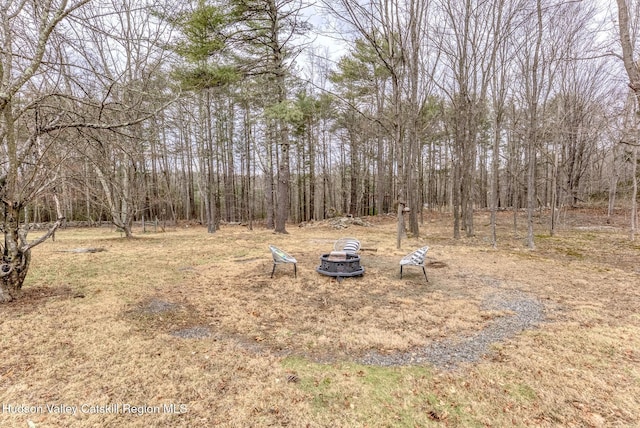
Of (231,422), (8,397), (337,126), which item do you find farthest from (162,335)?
(337,126)

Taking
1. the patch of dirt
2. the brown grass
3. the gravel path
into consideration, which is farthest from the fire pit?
the patch of dirt

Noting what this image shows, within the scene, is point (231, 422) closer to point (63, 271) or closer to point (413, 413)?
point (413, 413)

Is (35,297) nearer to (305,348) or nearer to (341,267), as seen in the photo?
(305,348)

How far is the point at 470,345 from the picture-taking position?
305 cm

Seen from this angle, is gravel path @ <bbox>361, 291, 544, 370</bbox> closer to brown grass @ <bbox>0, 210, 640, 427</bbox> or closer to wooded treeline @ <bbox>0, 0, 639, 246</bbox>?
brown grass @ <bbox>0, 210, 640, 427</bbox>

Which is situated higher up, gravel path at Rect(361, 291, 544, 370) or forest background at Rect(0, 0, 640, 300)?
forest background at Rect(0, 0, 640, 300)

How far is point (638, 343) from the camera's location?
2988 millimetres

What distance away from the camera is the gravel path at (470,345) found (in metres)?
2.75

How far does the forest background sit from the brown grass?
1.81 m

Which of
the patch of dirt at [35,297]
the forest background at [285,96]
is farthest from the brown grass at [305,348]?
the forest background at [285,96]

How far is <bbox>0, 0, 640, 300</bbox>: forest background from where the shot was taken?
12.7 ft

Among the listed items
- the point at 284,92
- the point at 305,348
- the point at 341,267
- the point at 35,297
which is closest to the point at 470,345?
the point at 305,348

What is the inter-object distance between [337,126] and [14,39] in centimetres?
1807

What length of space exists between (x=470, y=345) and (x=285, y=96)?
10574mm
